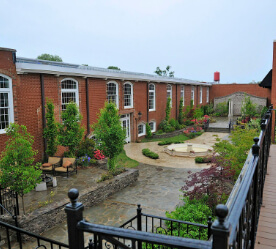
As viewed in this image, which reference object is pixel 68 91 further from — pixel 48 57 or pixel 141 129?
pixel 48 57

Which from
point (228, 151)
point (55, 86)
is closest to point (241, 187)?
point (228, 151)

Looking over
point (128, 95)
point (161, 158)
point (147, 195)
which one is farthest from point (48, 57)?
point (147, 195)

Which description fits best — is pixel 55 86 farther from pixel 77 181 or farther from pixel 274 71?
pixel 274 71

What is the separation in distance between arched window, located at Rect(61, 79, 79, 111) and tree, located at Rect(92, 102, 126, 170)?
3.26 meters

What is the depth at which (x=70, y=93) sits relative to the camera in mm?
14820

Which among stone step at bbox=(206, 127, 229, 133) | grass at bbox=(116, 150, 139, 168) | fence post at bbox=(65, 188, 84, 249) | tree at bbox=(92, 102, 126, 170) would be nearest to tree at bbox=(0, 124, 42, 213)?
tree at bbox=(92, 102, 126, 170)

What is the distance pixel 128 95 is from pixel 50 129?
30.3ft

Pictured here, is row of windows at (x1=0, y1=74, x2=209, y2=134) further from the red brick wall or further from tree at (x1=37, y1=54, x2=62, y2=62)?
tree at (x1=37, y1=54, x2=62, y2=62)

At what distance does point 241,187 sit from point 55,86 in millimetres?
13022

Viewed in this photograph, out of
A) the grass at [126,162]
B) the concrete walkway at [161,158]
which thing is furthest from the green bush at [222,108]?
the grass at [126,162]

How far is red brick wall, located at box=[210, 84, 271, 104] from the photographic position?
36.0 metres

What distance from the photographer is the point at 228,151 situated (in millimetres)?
9234

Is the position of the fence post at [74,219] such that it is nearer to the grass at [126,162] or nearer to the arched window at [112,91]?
the grass at [126,162]

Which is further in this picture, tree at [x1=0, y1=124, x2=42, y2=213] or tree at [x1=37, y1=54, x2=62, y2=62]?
tree at [x1=37, y1=54, x2=62, y2=62]
